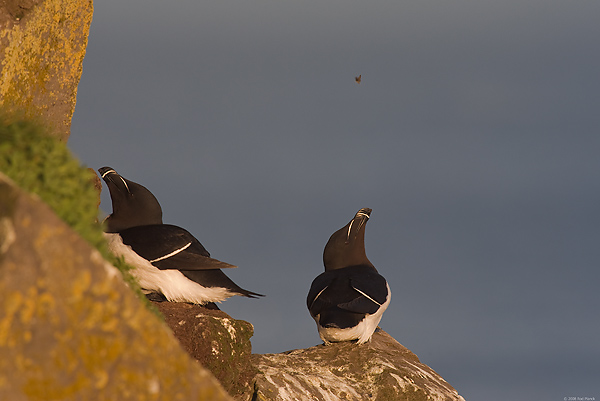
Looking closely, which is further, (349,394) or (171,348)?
(349,394)

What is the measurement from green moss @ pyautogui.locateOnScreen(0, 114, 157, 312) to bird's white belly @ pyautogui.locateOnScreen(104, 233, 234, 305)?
412 centimetres

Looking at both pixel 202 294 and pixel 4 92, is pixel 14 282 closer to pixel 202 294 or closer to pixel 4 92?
pixel 4 92

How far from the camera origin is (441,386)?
8406mm

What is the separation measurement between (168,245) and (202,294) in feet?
2.05

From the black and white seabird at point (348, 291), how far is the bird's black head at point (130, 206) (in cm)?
238

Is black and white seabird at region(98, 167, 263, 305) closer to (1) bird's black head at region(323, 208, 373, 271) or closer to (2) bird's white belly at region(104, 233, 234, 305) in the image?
(2) bird's white belly at region(104, 233, 234, 305)

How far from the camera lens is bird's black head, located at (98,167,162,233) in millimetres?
7793

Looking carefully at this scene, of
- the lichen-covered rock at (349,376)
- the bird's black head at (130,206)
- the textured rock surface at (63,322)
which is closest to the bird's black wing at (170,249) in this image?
the bird's black head at (130,206)

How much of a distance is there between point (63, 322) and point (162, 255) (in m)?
5.02

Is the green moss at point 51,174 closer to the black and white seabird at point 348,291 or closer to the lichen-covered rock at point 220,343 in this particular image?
the lichen-covered rock at point 220,343

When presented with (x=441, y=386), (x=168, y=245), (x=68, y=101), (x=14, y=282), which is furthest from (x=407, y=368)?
(x=14, y=282)

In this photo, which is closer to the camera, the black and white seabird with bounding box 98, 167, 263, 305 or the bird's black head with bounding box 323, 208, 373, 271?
the black and white seabird with bounding box 98, 167, 263, 305

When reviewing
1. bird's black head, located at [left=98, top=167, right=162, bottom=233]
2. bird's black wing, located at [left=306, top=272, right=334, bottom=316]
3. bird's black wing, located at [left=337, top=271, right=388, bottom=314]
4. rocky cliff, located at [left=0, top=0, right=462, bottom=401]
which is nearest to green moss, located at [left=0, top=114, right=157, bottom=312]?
rocky cliff, located at [left=0, top=0, right=462, bottom=401]

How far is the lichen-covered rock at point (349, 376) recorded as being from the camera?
674 cm
